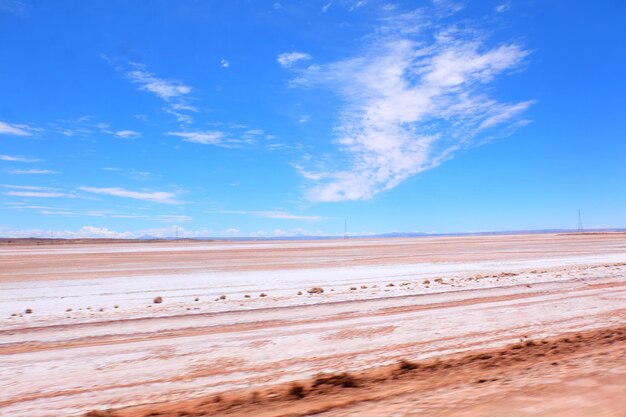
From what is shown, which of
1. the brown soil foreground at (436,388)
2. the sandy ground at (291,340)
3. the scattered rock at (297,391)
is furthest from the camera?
the scattered rock at (297,391)

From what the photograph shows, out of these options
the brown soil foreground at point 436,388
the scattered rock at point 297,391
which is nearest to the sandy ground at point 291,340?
the brown soil foreground at point 436,388

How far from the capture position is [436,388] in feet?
15.5

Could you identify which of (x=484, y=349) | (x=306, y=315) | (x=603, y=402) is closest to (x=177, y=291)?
(x=306, y=315)

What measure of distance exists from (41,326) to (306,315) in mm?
5566

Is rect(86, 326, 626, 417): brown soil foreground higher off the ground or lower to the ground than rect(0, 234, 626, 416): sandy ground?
lower

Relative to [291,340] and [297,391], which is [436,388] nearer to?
[297,391]

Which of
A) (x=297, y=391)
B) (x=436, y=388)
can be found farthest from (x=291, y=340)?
(x=436, y=388)

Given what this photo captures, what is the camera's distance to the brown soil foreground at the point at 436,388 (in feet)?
13.8

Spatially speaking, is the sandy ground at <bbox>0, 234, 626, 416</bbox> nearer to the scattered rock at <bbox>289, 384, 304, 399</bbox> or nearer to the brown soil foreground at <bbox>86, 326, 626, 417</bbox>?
the brown soil foreground at <bbox>86, 326, 626, 417</bbox>

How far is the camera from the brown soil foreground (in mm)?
4215

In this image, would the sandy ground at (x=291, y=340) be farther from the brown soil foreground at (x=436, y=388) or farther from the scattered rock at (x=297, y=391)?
the scattered rock at (x=297, y=391)

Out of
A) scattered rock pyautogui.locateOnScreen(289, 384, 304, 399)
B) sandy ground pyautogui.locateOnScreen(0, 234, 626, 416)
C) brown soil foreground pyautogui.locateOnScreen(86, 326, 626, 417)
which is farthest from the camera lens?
scattered rock pyautogui.locateOnScreen(289, 384, 304, 399)

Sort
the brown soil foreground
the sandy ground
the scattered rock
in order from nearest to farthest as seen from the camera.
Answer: the brown soil foreground → the sandy ground → the scattered rock

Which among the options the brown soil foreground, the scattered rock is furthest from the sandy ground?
the scattered rock
